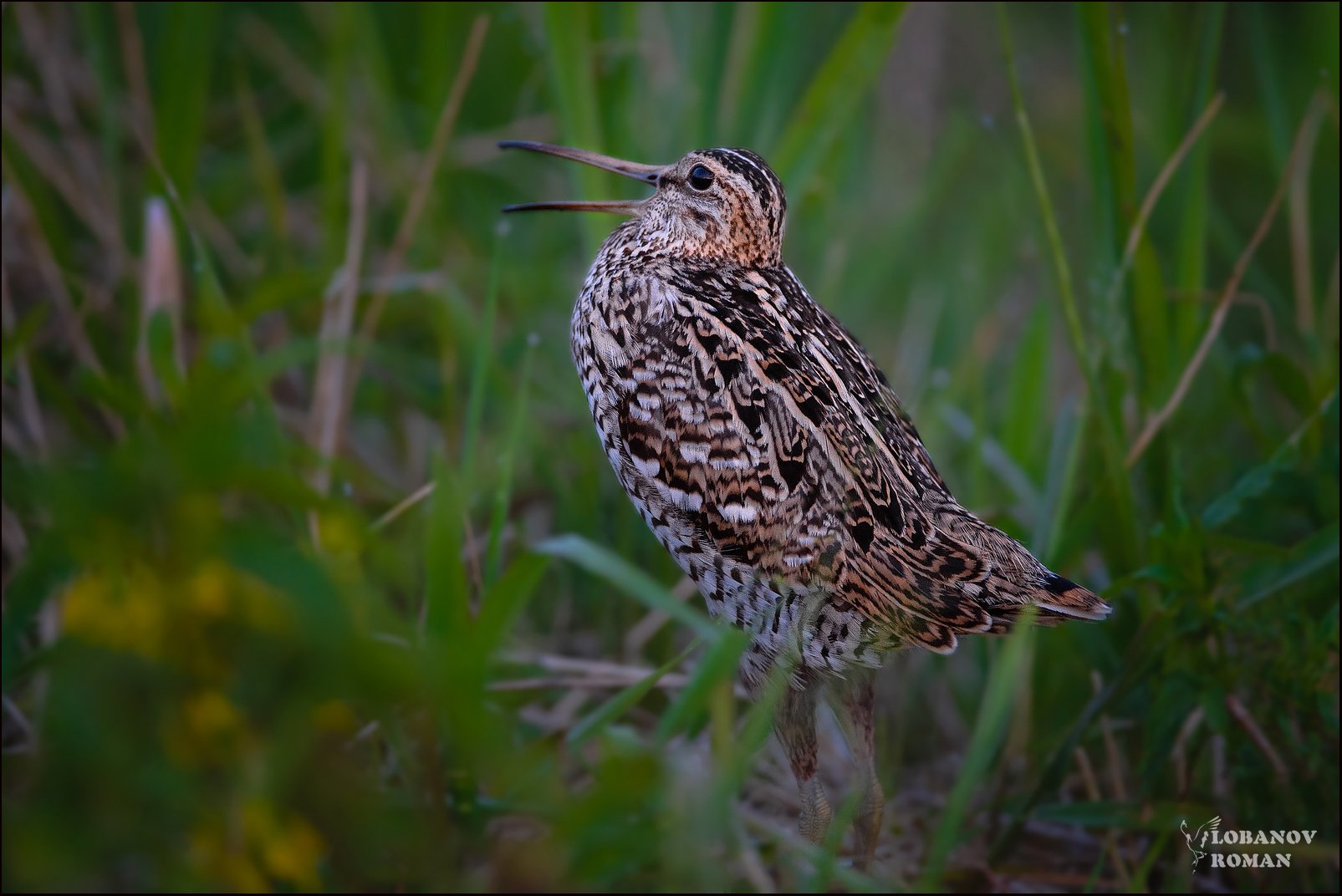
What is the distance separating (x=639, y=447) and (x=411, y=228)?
82.3 inches

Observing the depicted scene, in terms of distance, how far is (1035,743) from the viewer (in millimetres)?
3717

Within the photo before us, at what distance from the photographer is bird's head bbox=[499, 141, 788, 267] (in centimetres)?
341

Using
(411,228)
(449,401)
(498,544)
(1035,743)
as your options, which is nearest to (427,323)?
(411,228)

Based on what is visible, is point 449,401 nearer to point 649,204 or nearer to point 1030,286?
point 649,204

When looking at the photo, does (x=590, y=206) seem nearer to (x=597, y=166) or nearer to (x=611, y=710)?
(x=597, y=166)

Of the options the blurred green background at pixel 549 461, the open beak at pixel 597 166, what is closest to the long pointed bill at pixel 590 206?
the open beak at pixel 597 166

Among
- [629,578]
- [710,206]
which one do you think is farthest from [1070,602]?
[710,206]

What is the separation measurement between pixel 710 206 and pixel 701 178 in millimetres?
80

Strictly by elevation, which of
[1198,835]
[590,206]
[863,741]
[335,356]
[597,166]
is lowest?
[1198,835]

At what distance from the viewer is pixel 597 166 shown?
3.54 metres

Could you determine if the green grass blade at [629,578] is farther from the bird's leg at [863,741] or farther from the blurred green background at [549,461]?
the bird's leg at [863,741]

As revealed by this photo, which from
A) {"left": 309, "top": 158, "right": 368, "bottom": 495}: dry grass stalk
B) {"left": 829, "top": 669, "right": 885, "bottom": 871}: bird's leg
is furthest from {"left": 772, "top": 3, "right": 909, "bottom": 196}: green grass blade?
{"left": 829, "top": 669, "right": 885, "bottom": 871}: bird's leg

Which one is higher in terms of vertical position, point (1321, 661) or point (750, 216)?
point (750, 216)

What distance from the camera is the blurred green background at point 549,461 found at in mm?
2133
